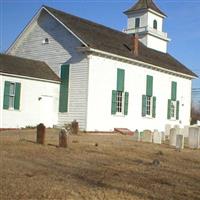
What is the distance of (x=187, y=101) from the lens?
40.1 metres

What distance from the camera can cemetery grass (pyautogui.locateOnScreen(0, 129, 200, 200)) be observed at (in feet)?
29.4

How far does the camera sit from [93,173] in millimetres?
11227

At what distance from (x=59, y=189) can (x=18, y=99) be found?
19.3 metres

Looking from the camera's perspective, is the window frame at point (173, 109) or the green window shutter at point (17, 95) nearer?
the green window shutter at point (17, 95)

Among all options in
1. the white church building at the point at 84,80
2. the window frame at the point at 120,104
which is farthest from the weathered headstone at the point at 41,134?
the window frame at the point at 120,104

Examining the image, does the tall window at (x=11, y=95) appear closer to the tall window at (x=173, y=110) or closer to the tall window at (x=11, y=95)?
the tall window at (x=11, y=95)

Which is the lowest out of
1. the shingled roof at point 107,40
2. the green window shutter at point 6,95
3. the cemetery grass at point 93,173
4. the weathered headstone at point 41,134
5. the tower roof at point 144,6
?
the cemetery grass at point 93,173

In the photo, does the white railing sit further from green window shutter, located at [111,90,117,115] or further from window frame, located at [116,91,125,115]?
green window shutter, located at [111,90,117,115]

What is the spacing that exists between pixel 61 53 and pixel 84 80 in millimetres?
2837

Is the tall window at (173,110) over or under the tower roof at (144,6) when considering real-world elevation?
under

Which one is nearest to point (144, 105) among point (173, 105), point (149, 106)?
point (149, 106)

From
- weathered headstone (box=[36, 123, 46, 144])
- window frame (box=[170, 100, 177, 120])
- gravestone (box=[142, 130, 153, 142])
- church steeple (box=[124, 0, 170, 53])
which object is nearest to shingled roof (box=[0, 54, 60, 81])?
gravestone (box=[142, 130, 153, 142])

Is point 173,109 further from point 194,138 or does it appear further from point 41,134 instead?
point 41,134

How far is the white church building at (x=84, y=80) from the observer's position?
2878 centimetres
